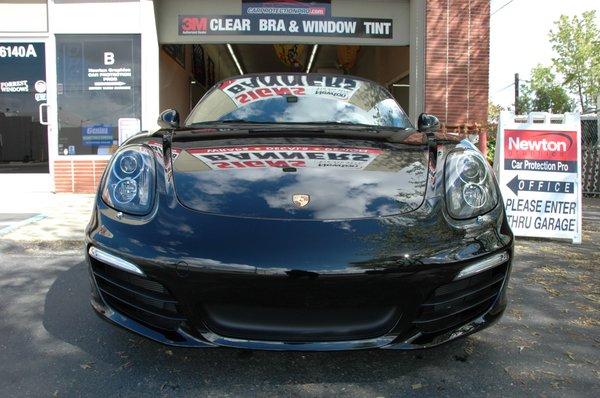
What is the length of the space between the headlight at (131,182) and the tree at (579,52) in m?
36.7

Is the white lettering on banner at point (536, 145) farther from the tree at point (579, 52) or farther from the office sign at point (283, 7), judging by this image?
the tree at point (579, 52)

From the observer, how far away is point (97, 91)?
8.52 meters

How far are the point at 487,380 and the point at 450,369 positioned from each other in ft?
0.54

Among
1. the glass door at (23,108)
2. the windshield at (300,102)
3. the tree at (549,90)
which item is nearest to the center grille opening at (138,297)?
the windshield at (300,102)

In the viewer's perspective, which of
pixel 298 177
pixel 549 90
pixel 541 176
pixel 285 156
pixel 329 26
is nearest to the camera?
pixel 298 177

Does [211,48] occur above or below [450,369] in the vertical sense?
above

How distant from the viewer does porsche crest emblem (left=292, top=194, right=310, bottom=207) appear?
7.29 ft

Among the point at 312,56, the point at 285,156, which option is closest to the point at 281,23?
the point at 312,56

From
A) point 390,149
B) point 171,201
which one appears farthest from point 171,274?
point 390,149

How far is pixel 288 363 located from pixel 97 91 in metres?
7.21

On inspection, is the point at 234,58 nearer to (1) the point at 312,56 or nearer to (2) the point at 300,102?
(1) the point at 312,56

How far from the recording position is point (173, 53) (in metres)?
10.5

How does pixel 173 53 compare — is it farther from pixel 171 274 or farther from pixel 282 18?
pixel 171 274

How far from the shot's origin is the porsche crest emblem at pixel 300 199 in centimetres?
222
